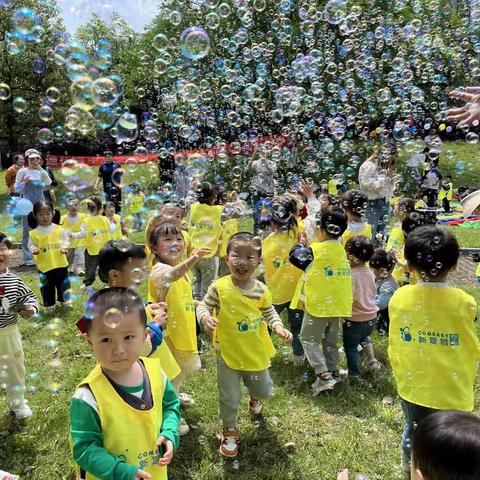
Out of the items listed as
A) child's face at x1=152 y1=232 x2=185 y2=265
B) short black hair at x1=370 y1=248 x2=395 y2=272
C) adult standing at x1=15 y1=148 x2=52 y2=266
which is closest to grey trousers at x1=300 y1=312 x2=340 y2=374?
short black hair at x1=370 y1=248 x2=395 y2=272

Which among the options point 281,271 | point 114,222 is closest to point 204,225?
point 281,271

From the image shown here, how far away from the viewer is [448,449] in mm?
1556

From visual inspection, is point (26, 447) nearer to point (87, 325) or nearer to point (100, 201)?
point (87, 325)

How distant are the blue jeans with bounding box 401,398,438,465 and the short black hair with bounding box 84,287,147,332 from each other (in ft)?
5.72

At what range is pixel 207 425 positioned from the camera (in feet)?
12.3

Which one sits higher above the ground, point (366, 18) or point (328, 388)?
point (366, 18)

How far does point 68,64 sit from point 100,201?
88.7 inches

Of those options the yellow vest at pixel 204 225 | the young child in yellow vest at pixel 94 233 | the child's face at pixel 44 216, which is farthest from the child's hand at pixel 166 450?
the young child in yellow vest at pixel 94 233

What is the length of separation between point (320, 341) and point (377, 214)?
467 centimetres

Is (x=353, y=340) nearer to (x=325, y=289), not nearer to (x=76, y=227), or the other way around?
(x=325, y=289)

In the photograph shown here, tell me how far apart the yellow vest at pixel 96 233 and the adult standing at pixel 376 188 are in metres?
4.05

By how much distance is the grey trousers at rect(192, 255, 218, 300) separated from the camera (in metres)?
5.99

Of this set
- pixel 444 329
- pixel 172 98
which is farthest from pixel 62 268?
pixel 172 98

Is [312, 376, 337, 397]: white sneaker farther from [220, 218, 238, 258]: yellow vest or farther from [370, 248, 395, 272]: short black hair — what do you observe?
[220, 218, 238, 258]: yellow vest
